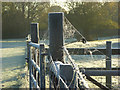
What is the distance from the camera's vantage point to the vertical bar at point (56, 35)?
2602 mm

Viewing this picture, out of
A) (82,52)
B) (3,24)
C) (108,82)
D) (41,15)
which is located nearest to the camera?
(82,52)

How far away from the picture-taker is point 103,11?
30.4 metres

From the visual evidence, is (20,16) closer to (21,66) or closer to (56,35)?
(21,66)

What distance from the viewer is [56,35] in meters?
2.61

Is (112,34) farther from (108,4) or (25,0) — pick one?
(25,0)

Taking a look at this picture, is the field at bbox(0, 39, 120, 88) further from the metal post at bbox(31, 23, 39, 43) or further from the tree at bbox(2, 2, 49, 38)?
the tree at bbox(2, 2, 49, 38)

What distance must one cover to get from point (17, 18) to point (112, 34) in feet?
52.1

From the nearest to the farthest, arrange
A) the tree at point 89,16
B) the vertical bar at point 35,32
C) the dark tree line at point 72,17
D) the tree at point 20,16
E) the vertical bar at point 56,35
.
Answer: the vertical bar at point 56,35, the vertical bar at point 35,32, the tree at point 89,16, the dark tree line at point 72,17, the tree at point 20,16

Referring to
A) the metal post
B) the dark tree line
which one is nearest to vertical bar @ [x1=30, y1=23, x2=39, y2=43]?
the metal post

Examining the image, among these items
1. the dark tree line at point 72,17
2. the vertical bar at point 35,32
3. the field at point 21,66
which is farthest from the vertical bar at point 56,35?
the dark tree line at point 72,17

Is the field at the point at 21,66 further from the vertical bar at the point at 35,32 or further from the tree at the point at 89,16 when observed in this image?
the tree at the point at 89,16

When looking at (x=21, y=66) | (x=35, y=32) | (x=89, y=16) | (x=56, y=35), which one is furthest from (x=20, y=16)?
(x=56, y=35)

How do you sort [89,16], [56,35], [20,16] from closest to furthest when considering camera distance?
1. [56,35]
2. [89,16]
3. [20,16]

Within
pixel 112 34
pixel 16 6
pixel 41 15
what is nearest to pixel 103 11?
pixel 112 34
